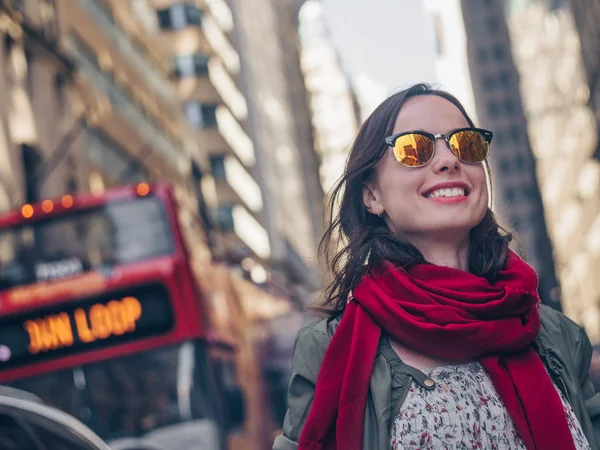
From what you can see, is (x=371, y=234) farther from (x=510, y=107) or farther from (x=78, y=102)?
(x=510, y=107)

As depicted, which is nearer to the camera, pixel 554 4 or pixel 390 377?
pixel 390 377

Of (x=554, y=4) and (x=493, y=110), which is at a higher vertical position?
(x=554, y=4)

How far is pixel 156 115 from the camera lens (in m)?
37.8

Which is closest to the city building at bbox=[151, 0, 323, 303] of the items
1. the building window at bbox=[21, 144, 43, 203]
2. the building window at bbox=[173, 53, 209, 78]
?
the building window at bbox=[173, 53, 209, 78]

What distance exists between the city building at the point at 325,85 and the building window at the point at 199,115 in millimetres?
98133

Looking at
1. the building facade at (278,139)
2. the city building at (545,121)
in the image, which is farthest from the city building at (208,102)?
the city building at (545,121)

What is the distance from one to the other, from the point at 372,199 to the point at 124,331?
6.31 meters

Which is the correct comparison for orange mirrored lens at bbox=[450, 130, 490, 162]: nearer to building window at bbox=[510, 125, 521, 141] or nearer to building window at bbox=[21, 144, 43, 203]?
building window at bbox=[21, 144, 43, 203]

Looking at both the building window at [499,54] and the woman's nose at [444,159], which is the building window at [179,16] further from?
the building window at [499,54]

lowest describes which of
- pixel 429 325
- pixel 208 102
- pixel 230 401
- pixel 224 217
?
pixel 230 401

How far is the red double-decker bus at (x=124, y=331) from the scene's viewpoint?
28.2 feet

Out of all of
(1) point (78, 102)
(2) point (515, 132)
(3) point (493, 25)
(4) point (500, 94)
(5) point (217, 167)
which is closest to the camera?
(1) point (78, 102)

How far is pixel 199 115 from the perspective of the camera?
50.9m

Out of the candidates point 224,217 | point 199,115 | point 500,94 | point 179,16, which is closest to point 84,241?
point 224,217
